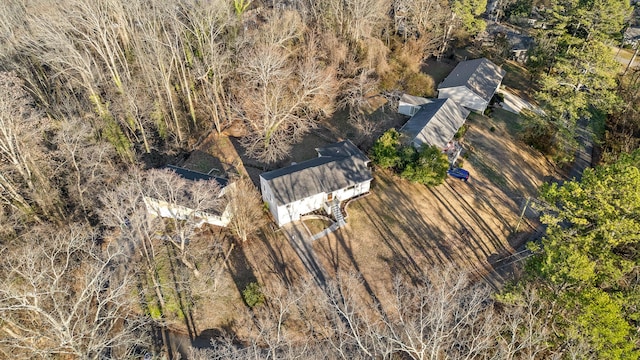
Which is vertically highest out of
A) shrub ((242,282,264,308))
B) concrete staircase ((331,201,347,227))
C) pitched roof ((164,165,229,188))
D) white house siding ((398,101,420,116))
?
white house siding ((398,101,420,116))

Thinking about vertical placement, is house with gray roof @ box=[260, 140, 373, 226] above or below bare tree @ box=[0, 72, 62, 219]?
below

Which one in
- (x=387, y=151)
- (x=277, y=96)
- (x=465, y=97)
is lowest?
(x=387, y=151)

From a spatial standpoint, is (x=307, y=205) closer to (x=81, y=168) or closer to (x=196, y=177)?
(x=196, y=177)

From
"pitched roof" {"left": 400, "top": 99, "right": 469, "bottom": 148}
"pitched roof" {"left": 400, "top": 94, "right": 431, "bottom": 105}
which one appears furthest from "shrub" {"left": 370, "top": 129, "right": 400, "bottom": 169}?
"pitched roof" {"left": 400, "top": 94, "right": 431, "bottom": 105}

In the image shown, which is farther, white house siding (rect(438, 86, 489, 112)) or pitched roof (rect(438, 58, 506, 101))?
pitched roof (rect(438, 58, 506, 101))

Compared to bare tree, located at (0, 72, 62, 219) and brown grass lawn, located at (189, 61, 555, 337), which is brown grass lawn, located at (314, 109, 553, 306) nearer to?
brown grass lawn, located at (189, 61, 555, 337)

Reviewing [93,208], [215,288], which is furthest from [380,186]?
[93,208]

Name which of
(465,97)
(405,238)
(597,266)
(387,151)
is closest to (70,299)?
(405,238)

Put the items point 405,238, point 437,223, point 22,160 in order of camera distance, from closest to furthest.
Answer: point 22,160
point 405,238
point 437,223
